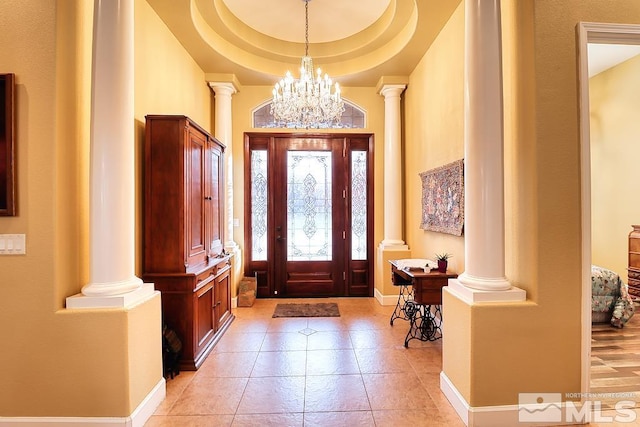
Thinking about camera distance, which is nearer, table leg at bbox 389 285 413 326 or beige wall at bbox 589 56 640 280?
table leg at bbox 389 285 413 326

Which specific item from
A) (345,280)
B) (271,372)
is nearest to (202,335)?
(271,372)

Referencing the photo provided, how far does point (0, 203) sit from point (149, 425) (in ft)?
5.64

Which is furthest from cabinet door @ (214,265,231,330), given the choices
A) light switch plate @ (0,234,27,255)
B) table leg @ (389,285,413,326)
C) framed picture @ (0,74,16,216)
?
table leg @ (389,285,413,326)

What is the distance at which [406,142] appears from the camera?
5.09 metres

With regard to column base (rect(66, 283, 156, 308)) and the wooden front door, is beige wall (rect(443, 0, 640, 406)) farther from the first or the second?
the wooden front door

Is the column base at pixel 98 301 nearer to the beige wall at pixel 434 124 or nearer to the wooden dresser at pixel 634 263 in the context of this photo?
the beige wall at pixel 434 124

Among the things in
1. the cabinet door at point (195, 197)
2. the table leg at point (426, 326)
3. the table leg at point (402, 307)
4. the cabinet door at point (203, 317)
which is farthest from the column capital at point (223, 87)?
the table leg at point (426, 326)

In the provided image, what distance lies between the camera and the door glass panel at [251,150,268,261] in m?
5.34

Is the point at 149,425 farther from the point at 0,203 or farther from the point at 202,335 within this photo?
the point at 0,203

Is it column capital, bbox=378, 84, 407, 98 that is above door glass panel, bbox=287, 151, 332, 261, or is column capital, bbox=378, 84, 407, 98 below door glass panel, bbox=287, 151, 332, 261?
above

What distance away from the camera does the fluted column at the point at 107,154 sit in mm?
2098

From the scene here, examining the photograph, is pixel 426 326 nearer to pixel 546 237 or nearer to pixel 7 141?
pixel 546 237

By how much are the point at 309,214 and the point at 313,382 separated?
9.95ft

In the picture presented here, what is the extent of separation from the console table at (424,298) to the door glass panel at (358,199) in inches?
58.1
